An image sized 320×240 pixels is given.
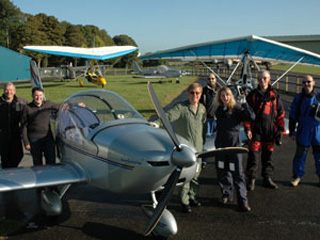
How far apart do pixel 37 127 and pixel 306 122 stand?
13.8 feet

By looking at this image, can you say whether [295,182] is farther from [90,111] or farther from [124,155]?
[90,111]

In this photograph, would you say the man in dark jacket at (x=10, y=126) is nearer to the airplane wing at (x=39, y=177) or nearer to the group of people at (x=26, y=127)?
the group of people at (x=26, y=127)

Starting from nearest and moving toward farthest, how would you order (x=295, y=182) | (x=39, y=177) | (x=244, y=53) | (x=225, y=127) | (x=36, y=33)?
1. (x=39, y=177)
2. (x=225, y=127)
3. (x=295, y=182)
4. (x=244, y=53)
5. (x=36, y=33)

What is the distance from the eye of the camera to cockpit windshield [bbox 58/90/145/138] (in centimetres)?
360

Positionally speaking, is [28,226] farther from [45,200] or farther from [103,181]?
[103,181]

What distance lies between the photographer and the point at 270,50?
1109 cm

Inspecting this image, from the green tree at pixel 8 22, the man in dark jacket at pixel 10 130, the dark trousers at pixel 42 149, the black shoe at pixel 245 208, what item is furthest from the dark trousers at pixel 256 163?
the green tree at pixel 8 22

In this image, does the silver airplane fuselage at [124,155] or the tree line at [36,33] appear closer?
the silver airplane fuselage at [124,155]

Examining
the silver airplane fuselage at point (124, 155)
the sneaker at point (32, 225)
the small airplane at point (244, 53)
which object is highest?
the small airplane at point (244, 53)

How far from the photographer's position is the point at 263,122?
4.32 meters

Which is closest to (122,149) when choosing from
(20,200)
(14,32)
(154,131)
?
(154,131)

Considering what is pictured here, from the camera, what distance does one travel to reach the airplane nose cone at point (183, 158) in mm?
2572

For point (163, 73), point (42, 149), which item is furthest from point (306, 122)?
point (163, 73)

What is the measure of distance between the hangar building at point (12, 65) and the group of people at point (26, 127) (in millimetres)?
34510
